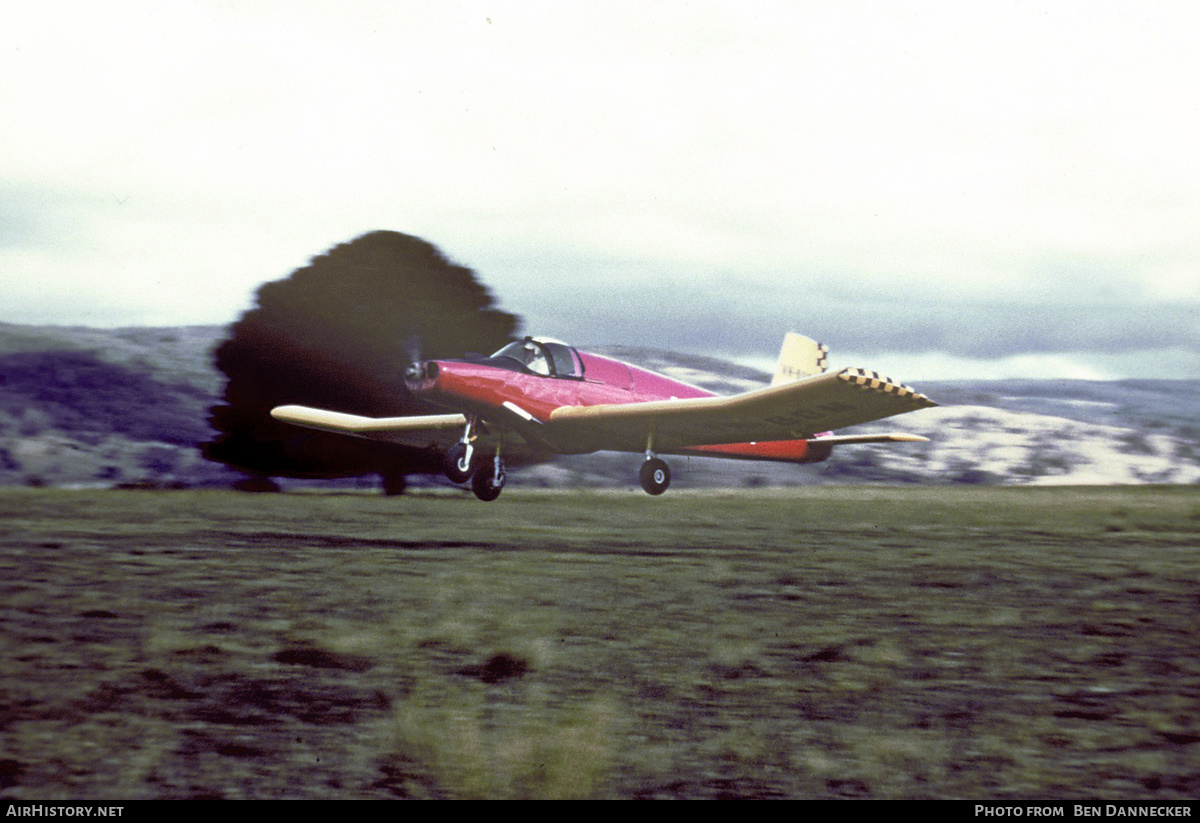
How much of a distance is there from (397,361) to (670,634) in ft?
69.1

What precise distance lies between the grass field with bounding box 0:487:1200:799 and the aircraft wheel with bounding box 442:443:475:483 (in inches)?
272

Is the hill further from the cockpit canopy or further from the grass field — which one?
the grass field

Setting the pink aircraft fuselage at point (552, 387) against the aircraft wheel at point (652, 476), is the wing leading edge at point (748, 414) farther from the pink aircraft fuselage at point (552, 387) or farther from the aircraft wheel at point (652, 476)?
the aircraft wheel at point (652, 476)

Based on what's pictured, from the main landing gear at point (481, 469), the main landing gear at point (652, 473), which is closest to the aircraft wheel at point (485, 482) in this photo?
the main landing gear at point (481, 469)

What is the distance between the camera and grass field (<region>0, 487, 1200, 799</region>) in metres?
4.08

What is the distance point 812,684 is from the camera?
521 cm

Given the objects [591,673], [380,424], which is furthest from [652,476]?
[591,673]

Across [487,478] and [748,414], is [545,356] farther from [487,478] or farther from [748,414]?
[748,414]

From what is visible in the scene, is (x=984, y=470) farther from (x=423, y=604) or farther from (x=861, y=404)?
(x=423, y=604)

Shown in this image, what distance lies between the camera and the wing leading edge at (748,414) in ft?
47.8

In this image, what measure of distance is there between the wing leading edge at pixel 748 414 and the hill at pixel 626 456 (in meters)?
3.51

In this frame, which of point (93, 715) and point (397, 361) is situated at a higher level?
point (397, 361)
